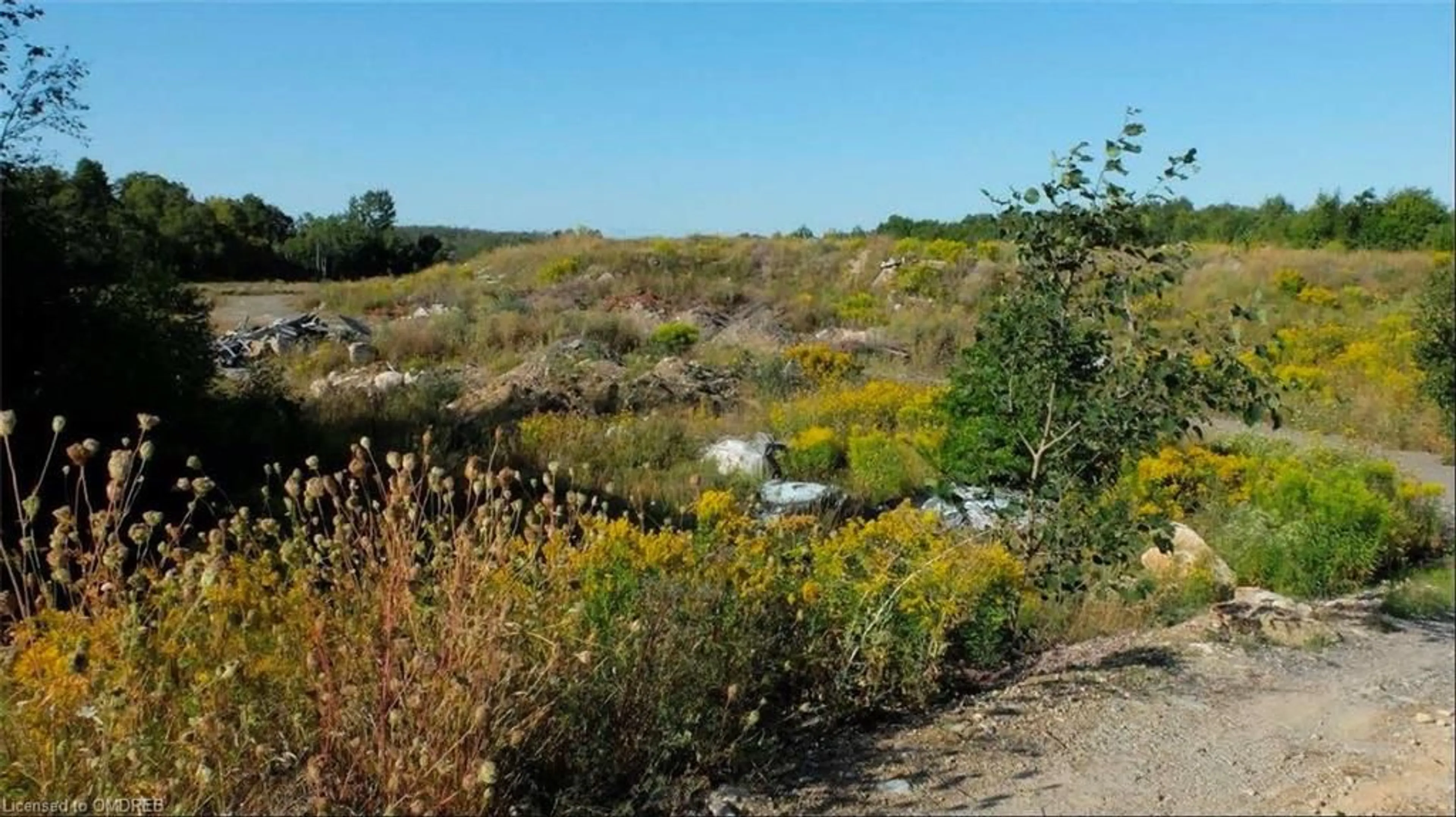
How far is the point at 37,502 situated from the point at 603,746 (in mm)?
1684

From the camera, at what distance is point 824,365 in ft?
59.2

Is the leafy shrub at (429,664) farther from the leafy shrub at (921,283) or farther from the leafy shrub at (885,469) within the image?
the leafy shrub at (921,283)

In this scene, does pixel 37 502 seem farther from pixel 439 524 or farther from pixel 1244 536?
pixel 1244 536

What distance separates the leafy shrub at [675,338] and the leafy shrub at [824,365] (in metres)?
2.54

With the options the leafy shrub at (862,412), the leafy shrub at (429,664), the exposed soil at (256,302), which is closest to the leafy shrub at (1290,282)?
the leafy shrub at (862,412)

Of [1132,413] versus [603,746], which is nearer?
[603,746]

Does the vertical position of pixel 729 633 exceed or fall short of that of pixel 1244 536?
it exceeds it

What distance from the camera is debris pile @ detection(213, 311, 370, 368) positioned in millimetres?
19359

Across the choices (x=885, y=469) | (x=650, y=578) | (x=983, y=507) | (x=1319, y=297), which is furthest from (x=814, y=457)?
(x=1319, y=297)

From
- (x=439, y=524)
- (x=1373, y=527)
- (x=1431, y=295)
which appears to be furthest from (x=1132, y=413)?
(x=1431, y=295)

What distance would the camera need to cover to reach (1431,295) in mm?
9328

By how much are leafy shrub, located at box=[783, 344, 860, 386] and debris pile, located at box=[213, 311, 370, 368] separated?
8.35 meters

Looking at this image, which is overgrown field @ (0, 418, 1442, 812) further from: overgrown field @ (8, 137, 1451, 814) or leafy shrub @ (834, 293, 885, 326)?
leafy shrub @ (834, 293, 885, 326)

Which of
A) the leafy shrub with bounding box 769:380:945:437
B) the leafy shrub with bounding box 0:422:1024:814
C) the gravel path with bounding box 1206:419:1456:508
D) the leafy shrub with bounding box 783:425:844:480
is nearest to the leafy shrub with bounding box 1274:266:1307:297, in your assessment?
the gravel path with bounding box 1206:419:1456:508
